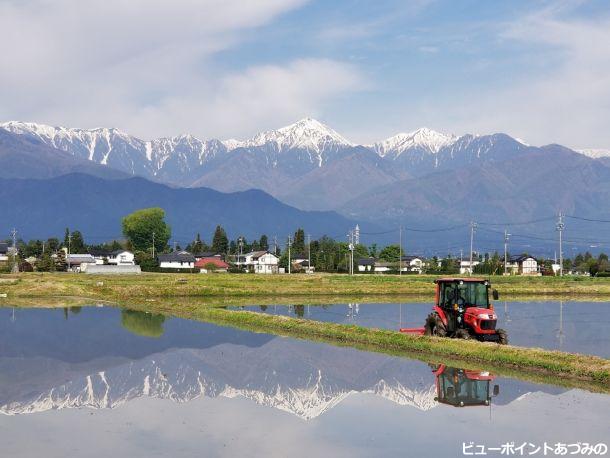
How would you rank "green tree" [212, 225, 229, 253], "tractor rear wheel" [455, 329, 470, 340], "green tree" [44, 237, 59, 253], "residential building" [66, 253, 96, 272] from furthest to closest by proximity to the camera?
"green tree" [212, 225, 229, 253]
"green tree" [44, 237, 59, 253]
"residential building" [66, 253, 96, 272]
"tractor rear wheel" [455, 329, 470, 340]

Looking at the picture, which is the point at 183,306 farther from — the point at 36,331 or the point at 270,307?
the point at 36,331

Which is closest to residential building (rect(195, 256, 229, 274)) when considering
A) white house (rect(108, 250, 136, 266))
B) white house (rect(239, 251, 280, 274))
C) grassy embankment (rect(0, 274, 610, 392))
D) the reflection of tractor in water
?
white house (rect(239, 251, 280, 274))

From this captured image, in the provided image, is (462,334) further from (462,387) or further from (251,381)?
(251,381)

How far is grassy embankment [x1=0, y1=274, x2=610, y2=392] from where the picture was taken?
69.2 ft

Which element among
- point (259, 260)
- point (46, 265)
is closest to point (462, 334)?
point (46, 265)

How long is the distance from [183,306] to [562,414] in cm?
3155

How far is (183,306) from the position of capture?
147 ft

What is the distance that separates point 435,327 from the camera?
88.2 ft

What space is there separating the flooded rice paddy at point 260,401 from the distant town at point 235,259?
7258 cm

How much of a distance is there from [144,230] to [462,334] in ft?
478

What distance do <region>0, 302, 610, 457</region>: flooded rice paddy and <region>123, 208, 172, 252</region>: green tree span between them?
452 ft

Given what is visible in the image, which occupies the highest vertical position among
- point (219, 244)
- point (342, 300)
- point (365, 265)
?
point (219, 244)

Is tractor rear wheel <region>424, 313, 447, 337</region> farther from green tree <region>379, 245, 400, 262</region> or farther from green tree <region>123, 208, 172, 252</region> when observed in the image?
green tree <region>123, 208, 172, 252</region>

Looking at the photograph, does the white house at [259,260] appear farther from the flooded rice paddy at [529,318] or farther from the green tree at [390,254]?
the flooded rice paddy at [529,318]
